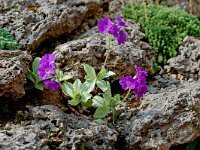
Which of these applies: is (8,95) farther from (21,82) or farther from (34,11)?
(34,11)

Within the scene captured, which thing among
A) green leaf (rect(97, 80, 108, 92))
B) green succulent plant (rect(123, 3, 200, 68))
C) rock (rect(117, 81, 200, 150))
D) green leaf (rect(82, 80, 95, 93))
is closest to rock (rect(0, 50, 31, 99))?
green leaf (rect(82, 80, 95, 93))

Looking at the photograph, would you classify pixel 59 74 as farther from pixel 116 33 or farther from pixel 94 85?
pixel 116 33

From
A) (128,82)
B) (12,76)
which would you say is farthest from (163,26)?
(12,76)

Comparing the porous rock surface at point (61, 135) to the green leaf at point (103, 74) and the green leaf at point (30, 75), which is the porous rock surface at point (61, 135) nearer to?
the green leaf at point (30, 75)

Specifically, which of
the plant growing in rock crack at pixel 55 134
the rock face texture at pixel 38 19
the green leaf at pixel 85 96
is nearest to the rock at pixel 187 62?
the rock face texture at pixel 38 19

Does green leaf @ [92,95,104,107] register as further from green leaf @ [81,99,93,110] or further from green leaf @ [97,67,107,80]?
green leaf @ [97,67,107,80]
